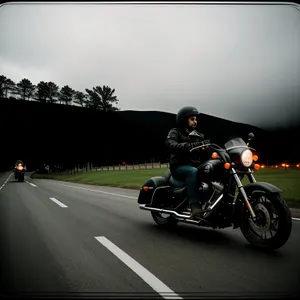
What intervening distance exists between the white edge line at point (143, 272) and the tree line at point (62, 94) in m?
1.98

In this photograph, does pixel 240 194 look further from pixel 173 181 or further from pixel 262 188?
pixel 173 181

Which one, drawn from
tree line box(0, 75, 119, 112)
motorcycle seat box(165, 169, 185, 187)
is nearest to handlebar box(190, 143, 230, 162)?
motorcycle seat box(165, 169, 185, 187)

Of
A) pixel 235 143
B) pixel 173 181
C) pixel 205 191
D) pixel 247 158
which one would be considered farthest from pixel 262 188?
pixel 173 181

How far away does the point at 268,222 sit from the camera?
3316 millimetres

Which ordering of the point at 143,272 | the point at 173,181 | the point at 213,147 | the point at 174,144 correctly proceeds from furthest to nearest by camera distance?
the point at 173,181, the point at 174,144, the point at 213,147, the point at 143,272

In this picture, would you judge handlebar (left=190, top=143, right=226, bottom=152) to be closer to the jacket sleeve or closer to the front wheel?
the jacket sleeve

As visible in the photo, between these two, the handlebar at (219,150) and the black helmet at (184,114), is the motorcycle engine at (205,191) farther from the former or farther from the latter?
the black helmet at (184,114)

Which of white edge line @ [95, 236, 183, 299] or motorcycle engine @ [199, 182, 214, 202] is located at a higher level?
motorcycle engine @ [199, 182, 214, 202]

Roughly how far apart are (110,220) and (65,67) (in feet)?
11.7

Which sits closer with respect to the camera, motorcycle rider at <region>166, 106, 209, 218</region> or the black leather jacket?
motorcycle rider at <region>166, 106, 209, 218</region>

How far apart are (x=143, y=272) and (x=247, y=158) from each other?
1895 millimetres

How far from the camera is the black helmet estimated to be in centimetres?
445

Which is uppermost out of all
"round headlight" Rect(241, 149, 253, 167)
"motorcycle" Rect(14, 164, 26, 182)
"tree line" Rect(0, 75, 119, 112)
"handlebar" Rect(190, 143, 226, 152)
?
"tree line" Rect(0, 75, 119, 112)

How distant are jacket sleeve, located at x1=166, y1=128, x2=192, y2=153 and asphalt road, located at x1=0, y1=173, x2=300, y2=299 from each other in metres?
1.35
